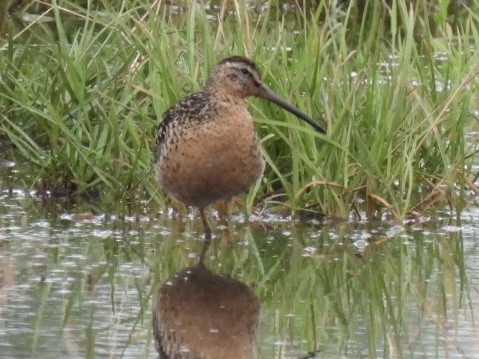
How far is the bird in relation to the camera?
690 cm

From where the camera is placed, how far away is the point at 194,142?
6930 millimetres

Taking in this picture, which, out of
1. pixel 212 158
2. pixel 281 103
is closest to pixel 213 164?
pixel 212 158

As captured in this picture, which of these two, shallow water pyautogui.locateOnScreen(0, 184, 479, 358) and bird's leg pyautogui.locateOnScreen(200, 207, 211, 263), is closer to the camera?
shallow water pyautogui.locateOnScreen(0, 184, 479, 358)

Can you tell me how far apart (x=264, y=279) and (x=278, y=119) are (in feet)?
5.96

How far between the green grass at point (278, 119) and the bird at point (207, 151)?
1.39 ft

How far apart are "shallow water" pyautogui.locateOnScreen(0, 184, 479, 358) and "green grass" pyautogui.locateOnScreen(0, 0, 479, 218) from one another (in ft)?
0.56

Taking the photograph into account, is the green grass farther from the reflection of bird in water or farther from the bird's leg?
the reflection of bird in water

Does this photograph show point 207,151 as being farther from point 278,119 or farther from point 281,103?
point 278,119

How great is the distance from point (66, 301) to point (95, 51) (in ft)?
11.2

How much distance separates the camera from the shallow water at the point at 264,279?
5207 mm

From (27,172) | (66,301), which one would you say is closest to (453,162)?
(27,172)

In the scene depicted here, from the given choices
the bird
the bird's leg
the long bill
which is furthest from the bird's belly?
the long bill

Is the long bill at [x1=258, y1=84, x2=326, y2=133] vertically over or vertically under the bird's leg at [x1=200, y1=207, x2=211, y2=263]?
over

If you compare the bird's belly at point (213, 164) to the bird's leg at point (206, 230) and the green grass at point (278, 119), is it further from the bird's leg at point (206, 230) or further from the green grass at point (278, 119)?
the green grass at point (278, 119)
